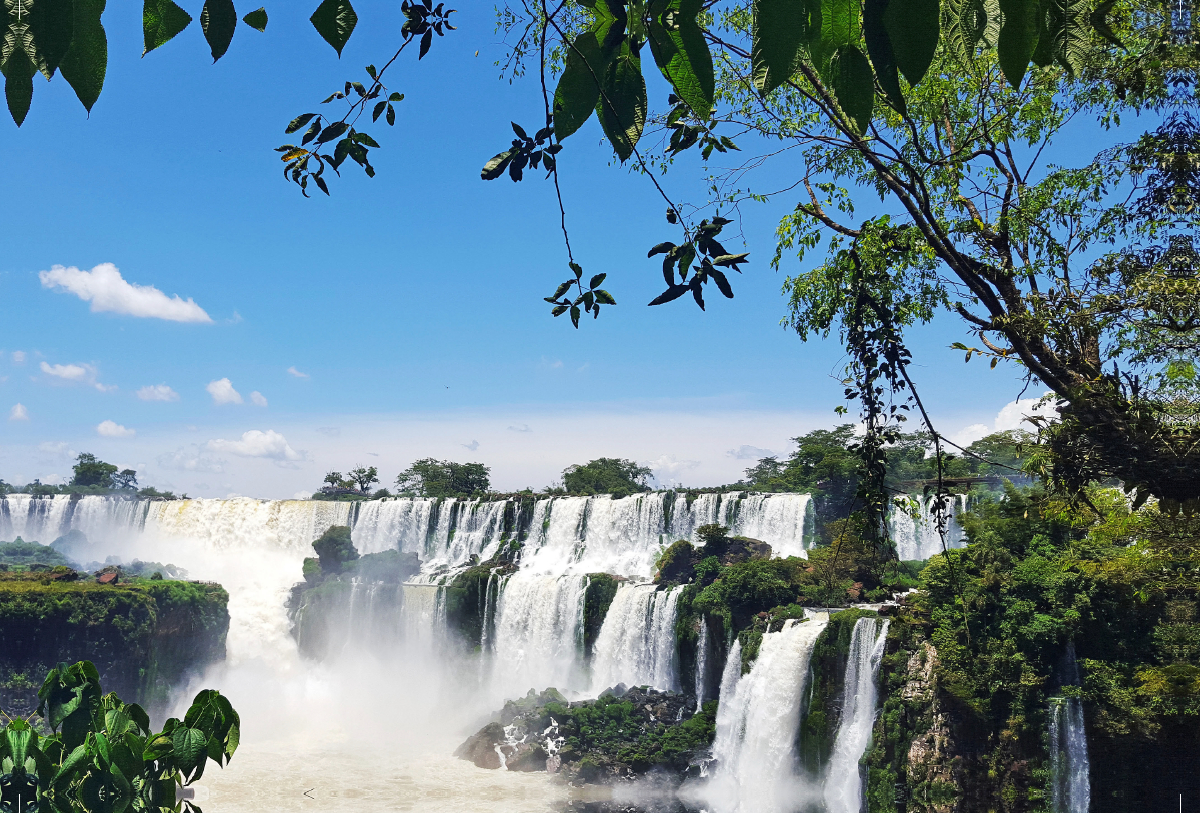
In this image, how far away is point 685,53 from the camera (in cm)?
66

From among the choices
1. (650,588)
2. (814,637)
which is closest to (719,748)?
(814,637)

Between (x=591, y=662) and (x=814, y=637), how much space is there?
8017mm

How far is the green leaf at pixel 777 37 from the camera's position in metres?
0.58

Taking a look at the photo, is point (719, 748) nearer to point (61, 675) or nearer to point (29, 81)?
point (61, 675)

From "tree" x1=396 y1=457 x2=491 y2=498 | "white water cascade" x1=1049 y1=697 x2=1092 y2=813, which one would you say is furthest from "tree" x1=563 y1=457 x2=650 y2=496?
"white water cascade" x1=1049 y1=697 x2=1092 y2=813

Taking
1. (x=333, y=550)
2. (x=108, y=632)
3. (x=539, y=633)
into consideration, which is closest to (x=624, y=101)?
(x=539, y=633)

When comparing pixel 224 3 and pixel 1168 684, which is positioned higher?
pixel 224 3

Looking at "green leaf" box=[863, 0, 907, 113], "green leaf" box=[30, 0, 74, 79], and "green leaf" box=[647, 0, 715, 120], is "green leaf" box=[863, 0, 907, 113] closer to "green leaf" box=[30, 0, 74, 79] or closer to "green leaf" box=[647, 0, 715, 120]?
"green leaf" box=[647, 0, 715, 120]

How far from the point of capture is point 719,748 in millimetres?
15070

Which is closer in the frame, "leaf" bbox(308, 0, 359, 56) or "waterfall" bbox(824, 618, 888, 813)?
"leaf" bbox(308, 0, 359, 56)

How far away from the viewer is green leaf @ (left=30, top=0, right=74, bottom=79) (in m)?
0.59

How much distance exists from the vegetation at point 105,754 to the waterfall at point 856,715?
435 inches

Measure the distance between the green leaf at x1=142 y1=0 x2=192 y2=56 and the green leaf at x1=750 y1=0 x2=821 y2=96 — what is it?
0.53 m

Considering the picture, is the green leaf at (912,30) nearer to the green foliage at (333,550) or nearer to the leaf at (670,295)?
the leaf at (670,295)
